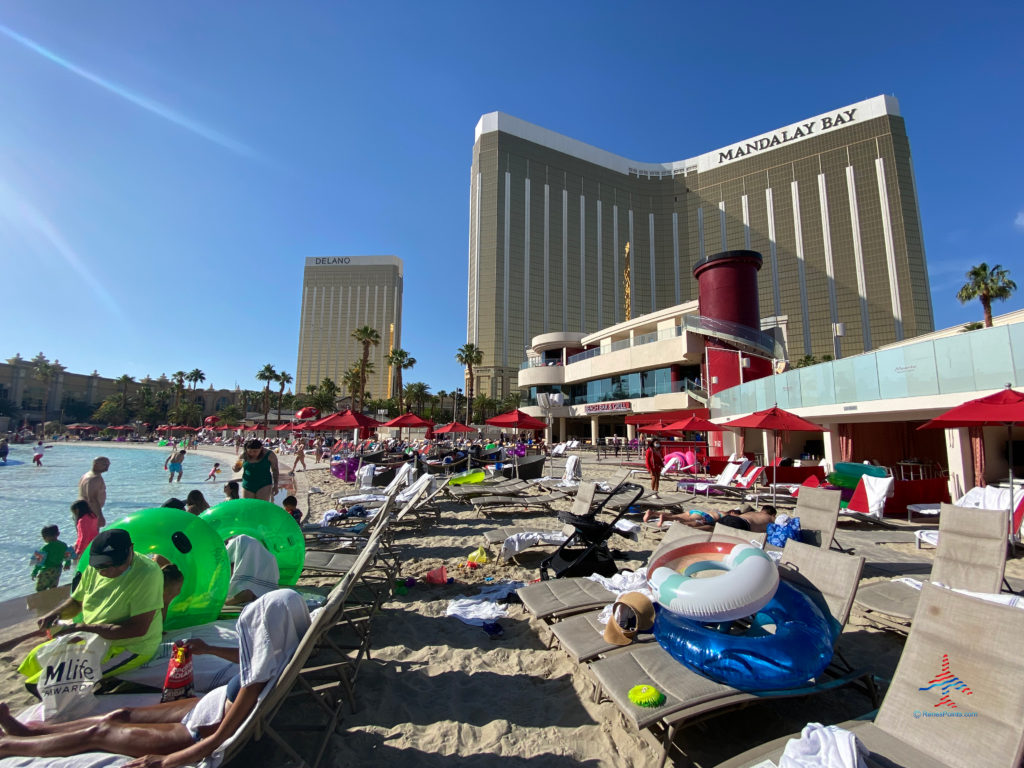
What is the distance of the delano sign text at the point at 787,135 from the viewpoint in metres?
76.9

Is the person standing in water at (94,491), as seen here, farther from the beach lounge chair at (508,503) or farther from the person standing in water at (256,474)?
the beach lounge chair at (508,503)

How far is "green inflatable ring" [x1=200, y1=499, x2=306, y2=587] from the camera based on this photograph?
13.3 feet

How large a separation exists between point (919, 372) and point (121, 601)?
12549mm

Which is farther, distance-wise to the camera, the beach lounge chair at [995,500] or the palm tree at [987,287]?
the palm tree at [987,287]

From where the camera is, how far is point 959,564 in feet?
12.9

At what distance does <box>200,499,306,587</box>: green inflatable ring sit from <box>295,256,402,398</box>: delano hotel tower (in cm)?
11970

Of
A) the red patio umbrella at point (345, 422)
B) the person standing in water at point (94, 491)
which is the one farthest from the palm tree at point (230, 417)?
the person standing in water at point (94, 491)

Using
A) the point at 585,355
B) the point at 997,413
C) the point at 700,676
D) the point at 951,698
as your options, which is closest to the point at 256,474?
the point at 700,676

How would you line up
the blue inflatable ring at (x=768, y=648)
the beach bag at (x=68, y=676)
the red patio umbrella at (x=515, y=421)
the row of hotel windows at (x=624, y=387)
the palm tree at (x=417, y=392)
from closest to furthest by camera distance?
the beach bag at (x=68, y=676) < the blue inflatable ring at (x=768, y=648) < the red patio umbrella at (x=515, y=421) < the row of hotel windows at (x=624, y=387) < the palm tree at (x=417, y=392)

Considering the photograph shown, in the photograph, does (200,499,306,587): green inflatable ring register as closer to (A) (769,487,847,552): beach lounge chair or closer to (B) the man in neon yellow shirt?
(B) the man in neon yellow shirt

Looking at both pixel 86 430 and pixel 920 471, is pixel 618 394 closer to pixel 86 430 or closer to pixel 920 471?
pixel 920 471

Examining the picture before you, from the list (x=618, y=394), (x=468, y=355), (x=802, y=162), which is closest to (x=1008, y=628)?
(x=618, y=394)

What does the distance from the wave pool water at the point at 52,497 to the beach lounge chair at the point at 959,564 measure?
9474mm

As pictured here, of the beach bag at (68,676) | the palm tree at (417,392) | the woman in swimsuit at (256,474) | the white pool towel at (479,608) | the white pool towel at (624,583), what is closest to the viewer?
the beach bag at (68,676)
